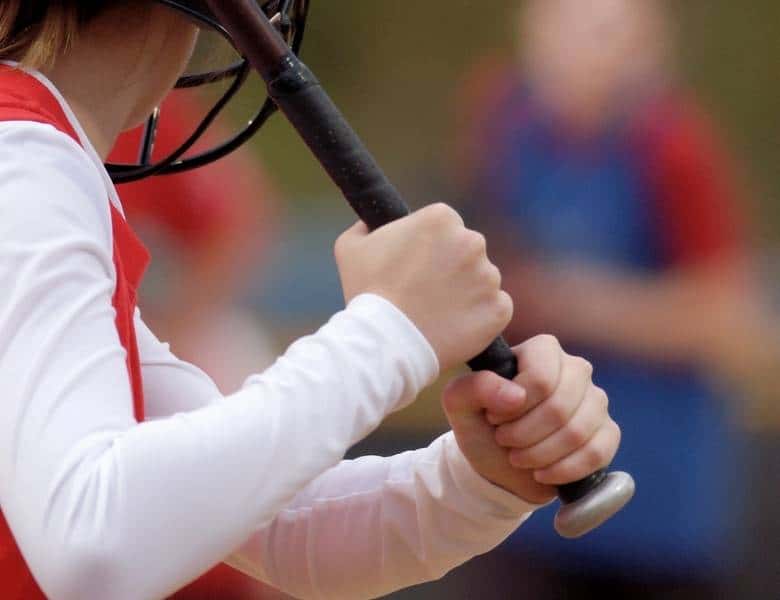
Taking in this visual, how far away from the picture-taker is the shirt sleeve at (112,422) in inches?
24.9

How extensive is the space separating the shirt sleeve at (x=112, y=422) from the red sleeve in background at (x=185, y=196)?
3.35 ft

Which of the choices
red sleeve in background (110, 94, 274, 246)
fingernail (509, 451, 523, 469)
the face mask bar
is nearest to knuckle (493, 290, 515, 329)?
fingernail (509, 451, 523, 469)

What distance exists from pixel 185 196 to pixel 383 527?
3.34 ft

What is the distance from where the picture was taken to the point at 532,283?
2004mm

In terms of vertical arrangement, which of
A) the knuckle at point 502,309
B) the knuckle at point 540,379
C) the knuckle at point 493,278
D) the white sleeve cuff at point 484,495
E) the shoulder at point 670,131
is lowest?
the white sleeve cuff at point 484,495

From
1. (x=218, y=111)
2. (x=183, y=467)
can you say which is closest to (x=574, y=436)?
(x=183, y=467)

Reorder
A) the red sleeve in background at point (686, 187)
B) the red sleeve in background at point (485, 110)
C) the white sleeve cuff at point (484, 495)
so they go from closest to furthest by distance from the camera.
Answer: the white sleeve cuff at point (484, 495)
the red sleeve in background at point (686, 187)
the red sleeve in background at point (485, 110)

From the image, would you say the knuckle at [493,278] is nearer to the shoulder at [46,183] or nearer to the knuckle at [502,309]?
the knuckle at [502,309]

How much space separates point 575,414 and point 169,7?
12.7 inches

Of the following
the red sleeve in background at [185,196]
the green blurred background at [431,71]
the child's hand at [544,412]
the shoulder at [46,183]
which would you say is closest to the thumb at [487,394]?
the child's hand at [544,412]

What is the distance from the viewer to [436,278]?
0.72 meters

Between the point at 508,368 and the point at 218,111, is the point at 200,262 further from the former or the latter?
the point at 508,368

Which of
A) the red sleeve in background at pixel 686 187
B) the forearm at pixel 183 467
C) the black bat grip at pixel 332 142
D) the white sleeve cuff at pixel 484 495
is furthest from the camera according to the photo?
the red sleeve in background at pixel 686 187

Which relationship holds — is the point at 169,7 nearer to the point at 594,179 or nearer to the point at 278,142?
the point at 594,179
